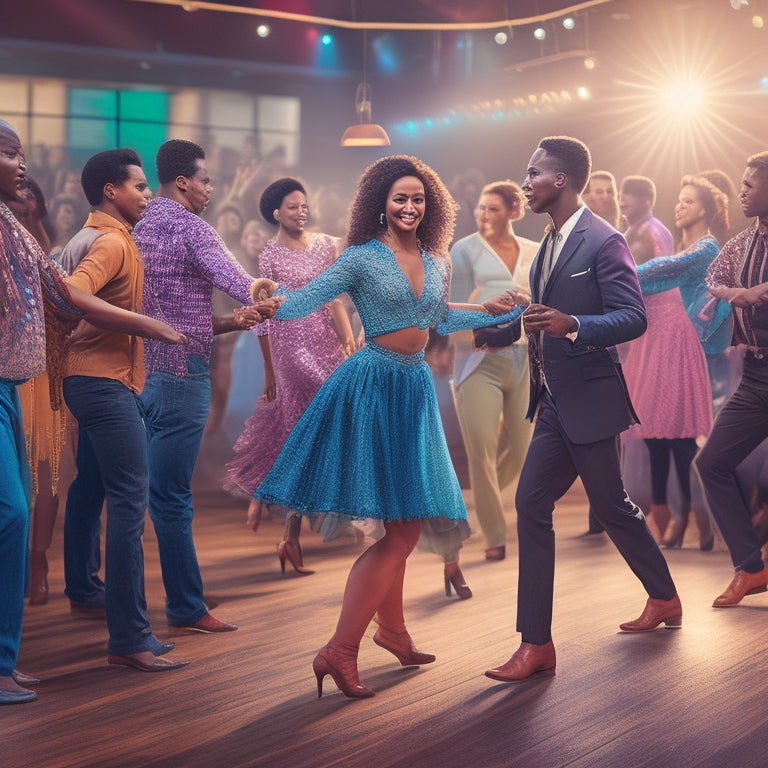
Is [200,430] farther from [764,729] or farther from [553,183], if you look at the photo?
[764,729]

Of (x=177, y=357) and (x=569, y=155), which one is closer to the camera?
(x=569, y=155)

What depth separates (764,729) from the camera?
3295mm

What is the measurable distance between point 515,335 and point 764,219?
150cm

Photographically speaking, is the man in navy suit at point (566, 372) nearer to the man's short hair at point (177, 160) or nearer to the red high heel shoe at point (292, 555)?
the man's short hair at point (177, 160)

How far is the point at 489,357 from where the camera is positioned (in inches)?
248

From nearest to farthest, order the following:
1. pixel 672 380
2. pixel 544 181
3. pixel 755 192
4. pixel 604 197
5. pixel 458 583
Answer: pixel 544 181 → pixel 755 192 → pixel 458 583 → pixel 672 380 → pixel 604 197

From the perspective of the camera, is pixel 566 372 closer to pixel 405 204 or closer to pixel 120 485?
pixel 405 204

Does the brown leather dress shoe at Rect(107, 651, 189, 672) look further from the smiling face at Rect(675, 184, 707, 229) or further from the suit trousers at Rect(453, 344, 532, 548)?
the smiling face at Rect(675, 184, 707, 229)

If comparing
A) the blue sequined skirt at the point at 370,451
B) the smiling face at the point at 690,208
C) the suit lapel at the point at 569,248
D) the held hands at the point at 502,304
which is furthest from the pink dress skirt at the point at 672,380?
the blue sequined skirt at the point at 370,451

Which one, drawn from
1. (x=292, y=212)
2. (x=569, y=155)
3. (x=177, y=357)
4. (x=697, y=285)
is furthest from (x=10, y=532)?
(x=697, y=285)

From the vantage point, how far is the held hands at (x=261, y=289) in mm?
3826

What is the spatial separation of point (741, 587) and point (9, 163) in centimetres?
335

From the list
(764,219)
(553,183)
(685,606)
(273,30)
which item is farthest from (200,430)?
(273,30)

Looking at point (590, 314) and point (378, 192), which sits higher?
point (378, 192)
